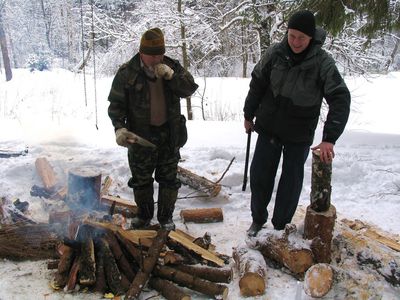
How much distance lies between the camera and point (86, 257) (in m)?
2.96

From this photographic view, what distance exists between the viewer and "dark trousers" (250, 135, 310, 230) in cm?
337

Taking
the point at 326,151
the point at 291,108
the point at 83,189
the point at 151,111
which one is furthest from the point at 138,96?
the point at 326,151

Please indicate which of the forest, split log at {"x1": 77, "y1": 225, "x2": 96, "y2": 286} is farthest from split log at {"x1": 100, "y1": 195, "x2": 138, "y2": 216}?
the forest

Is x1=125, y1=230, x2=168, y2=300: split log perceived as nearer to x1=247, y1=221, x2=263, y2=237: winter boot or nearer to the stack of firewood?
the stack of firewood

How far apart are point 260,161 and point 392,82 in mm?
18431

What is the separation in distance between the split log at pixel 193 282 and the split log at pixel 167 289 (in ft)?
0.18

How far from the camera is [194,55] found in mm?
12438

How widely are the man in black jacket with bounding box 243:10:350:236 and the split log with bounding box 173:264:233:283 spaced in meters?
0.72

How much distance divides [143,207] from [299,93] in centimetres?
185

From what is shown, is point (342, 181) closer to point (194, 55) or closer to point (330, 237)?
point (330, 237)

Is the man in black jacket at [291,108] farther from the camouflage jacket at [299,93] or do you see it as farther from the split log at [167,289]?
the split log at [167,289]

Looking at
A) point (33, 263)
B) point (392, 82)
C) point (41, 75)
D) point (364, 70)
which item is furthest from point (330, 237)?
point (41, 75)

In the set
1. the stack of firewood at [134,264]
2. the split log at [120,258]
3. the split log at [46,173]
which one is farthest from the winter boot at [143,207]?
the split log at [46,173]

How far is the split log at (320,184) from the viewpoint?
124 inches
